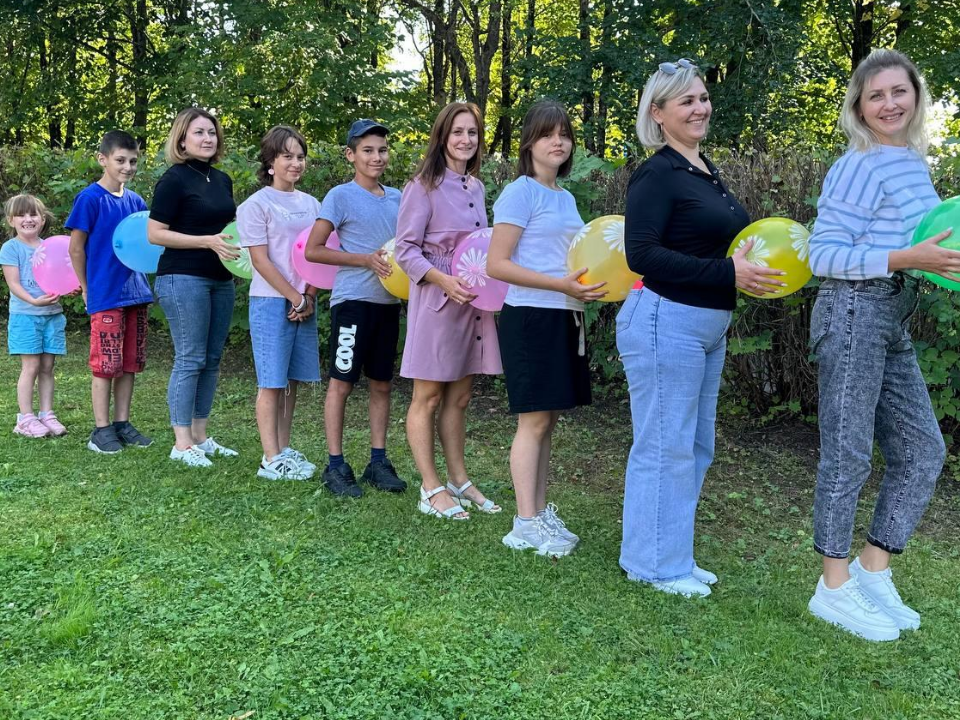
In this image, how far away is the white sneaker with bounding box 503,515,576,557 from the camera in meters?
3.82

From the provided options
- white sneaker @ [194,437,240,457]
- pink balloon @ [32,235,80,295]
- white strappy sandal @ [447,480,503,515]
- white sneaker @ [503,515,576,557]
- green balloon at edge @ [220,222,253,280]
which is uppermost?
green balloon at edge @ [220,222,253,280]

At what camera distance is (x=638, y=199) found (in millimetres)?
3186

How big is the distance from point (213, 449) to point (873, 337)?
3912 mm

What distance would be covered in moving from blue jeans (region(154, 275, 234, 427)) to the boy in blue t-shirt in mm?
466

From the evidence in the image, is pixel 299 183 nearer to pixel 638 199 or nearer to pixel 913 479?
pixel 638 199

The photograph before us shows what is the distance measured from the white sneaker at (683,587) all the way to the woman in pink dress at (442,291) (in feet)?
3.74

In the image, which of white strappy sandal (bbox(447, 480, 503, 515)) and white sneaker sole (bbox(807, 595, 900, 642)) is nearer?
white sneaker sole (bbox(807, 595, 900, 642))

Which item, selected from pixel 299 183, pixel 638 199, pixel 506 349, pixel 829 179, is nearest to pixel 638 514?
pixel 506 349

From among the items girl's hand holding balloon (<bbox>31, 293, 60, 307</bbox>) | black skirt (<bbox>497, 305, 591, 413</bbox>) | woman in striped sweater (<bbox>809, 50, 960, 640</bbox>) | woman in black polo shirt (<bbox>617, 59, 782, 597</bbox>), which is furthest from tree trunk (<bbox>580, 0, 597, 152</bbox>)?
woman in striped sweater (<bbox>809, 50, 960, 640</bbox>)

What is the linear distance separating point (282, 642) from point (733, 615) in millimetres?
1636

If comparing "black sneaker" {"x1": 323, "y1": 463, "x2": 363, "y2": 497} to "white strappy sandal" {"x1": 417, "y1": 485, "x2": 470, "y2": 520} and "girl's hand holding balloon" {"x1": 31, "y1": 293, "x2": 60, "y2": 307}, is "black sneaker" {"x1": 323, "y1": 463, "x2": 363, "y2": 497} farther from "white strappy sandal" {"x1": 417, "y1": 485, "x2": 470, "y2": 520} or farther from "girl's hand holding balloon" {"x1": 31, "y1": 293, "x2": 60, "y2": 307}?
"girl's hand holding balloon" {"x1": 31, "y1": 293, "x2": 60, "y2": 307}

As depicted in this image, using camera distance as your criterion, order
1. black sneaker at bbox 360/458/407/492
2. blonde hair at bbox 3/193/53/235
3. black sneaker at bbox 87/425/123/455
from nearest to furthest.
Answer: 1. black sneaker at bbox 360/458/407/492
2. black sneaker at bbox 87/425/123/455
3. blonde hair at bbox 3/193/53/235

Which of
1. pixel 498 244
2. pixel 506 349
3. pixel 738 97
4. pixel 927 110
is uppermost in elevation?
pixel 738 97

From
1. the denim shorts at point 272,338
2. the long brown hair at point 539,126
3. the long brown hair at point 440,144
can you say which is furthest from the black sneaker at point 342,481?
the long brown hair at point 539,126
